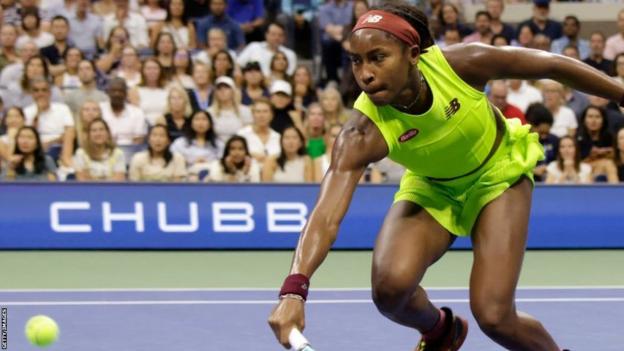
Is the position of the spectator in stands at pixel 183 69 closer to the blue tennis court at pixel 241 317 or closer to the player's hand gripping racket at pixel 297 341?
the blue tennis court at pixel 241 317

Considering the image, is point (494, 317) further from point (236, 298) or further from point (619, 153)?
point (619, 153)

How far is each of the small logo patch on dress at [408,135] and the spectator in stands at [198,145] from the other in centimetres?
665

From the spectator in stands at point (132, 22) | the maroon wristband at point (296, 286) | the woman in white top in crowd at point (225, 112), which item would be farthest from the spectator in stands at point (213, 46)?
the maroon wristband at point (296, 286)

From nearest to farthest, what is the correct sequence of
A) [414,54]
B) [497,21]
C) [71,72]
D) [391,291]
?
[414,54] → [391,291] → [71,72] → [497,21]

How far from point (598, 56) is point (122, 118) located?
224 inches

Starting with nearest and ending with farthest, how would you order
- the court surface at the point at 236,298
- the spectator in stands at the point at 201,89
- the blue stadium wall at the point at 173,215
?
the court surface at the point at 236,298, the blue stadium wall at the point at 173,215, the spectator in stands at the point at 201,89

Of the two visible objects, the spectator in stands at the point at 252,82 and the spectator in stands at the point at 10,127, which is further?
the spectator in stands at the point at 252,82

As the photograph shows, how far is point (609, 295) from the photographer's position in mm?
9156

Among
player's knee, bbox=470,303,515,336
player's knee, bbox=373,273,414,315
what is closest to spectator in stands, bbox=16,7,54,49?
player's knee, bbox=373,273,414,315

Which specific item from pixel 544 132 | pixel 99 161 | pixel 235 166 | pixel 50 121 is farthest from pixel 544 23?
pixel 50 121

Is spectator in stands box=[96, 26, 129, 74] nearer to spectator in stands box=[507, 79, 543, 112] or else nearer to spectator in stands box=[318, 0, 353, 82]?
spectator in stands box=[318, 0, 353, 82]

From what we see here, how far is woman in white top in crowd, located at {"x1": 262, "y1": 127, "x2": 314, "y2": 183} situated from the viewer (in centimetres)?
1191

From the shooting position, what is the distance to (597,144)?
12484 mm

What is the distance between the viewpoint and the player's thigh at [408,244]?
18.7 feet
